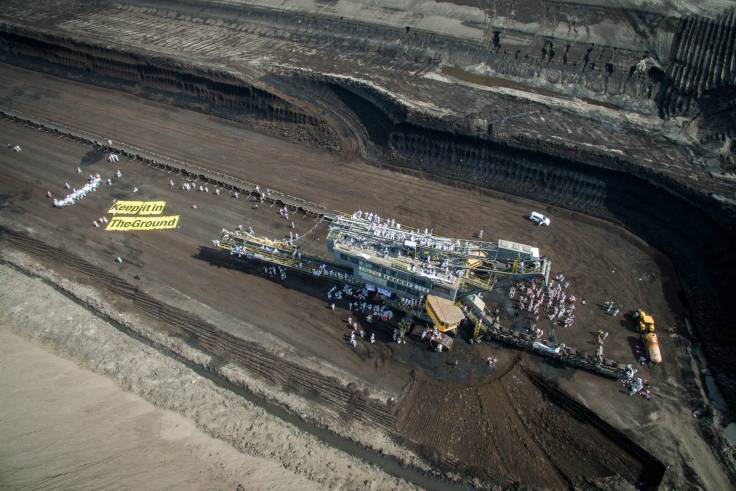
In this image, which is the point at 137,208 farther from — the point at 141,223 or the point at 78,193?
the point at 78,193

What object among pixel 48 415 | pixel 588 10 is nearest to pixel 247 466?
pixel 48 415

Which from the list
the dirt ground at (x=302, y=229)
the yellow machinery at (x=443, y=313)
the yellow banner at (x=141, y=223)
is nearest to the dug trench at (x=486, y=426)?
the dirt ground at (x=302, y=229)

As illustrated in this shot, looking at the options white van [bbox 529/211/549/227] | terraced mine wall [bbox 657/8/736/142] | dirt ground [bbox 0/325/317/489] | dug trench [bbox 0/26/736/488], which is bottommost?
dirt ground [bbox 0/325/317/489]

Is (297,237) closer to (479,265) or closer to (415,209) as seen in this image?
(415,209)

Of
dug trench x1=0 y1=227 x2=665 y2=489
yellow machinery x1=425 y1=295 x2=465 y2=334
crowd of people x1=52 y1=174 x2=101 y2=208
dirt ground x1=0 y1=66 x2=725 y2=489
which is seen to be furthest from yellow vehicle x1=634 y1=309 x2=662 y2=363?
crowd of people x1=52 y1=174 x2=101 y2=208

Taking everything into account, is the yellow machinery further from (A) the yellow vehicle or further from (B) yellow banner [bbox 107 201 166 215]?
(B) yellow banner [bbox 107 201 166 215]

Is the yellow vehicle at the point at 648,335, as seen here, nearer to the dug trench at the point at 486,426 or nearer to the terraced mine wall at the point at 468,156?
the terraced mine wall at the point at 468,156
